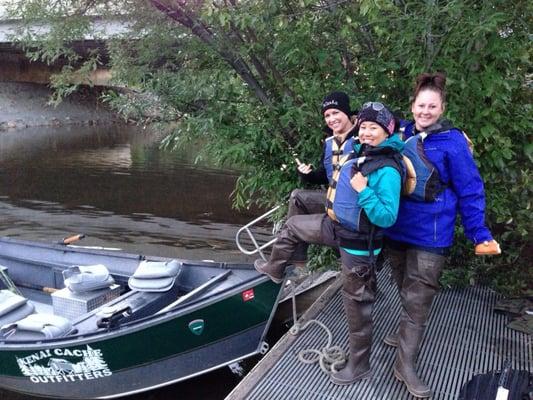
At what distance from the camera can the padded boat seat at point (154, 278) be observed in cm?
537

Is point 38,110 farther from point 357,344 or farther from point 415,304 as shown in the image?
point 415,304

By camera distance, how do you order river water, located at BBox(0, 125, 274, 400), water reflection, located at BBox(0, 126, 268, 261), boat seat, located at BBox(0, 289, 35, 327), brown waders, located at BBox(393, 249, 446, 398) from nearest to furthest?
brown waders, located at BBox(393, 249, 446, 398), boat seat, located at BBox(0, 289, 35, 327), river water, located at BBox(0, 125, 274, 400), water reflection, located at BBox(0, 126, 268, 261)

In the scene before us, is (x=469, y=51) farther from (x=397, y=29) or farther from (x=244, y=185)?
(x=244, y=185)

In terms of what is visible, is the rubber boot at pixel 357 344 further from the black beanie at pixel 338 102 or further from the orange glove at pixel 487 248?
the black beanie at pixel 338 102

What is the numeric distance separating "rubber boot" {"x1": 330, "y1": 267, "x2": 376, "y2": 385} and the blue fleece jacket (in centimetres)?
42

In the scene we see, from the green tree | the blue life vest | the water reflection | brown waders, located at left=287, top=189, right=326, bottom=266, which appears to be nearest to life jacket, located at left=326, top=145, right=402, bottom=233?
the blue life vest

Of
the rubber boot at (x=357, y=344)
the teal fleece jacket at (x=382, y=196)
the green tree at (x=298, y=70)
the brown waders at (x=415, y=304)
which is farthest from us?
the green tree at (x=298, y=70)

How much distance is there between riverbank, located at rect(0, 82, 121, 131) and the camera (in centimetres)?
3027

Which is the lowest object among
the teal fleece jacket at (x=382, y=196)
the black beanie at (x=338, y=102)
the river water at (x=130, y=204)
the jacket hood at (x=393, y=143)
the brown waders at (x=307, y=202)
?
the river water at (x=130, y=204)

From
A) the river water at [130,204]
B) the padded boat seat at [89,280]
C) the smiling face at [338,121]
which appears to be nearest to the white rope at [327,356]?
the smiling face at [338,121]

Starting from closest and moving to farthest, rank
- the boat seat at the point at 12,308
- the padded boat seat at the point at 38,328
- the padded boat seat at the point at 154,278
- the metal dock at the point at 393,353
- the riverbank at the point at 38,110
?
1. the metal dock at the point at 393,353
2. the padded boat seat at the point at 38,328
3. the boat seat at the point at 12,308
4. the padded boat seat at the point at 154,278
5. the riverbank at the point at 38,110

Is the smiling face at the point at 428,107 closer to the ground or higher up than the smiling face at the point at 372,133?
higher up

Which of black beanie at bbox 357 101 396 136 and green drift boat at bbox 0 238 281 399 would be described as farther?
green drift boat at bbox 0 238 281 399

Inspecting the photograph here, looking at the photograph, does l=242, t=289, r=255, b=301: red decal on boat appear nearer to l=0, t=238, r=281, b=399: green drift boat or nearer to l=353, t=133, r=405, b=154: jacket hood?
l=0, t=238, r=281, b=399: green drift boat
